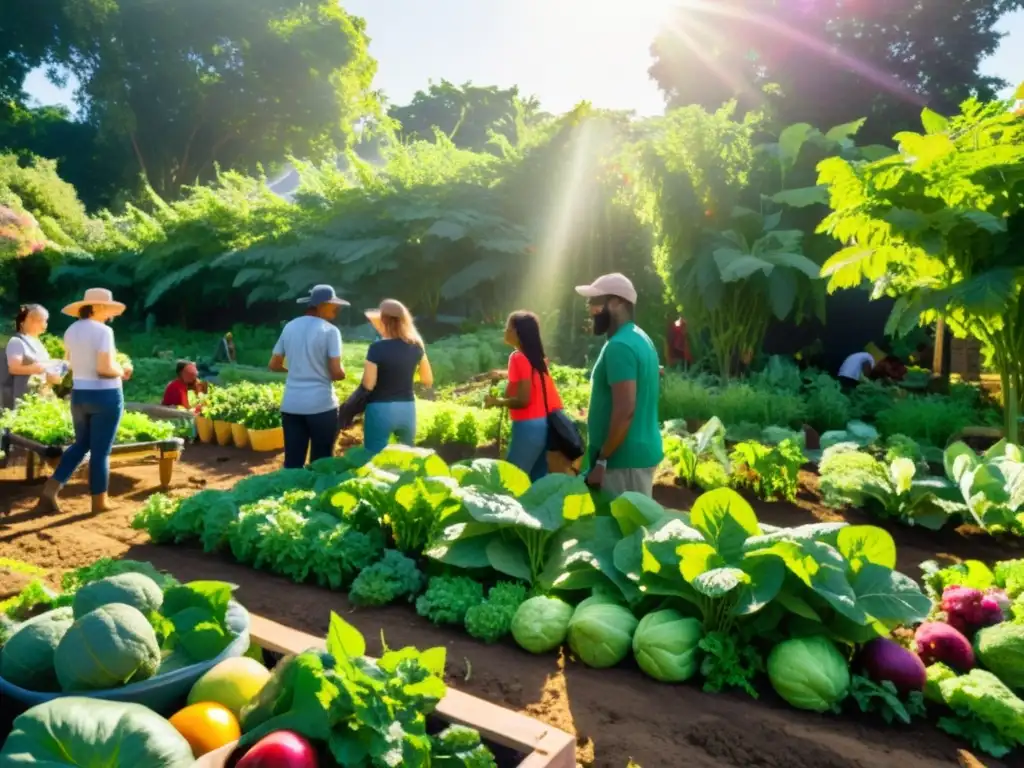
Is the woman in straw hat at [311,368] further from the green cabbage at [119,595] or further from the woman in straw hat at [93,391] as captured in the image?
the green cabbage at [119,595]

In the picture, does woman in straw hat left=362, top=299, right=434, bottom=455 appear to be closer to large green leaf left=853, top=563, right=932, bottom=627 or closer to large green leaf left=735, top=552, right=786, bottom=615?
large green leaf left=735, top=552, right=786, bottom=615

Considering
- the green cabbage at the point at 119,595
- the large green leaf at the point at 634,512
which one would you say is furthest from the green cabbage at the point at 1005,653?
the green cabbage at the point at 119,595

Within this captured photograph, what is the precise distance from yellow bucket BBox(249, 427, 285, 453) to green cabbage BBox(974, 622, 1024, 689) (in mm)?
6810

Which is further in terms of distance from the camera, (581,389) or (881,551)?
(581,389)

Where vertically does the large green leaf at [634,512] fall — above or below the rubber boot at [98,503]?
above

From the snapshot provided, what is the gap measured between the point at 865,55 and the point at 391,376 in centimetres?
2074

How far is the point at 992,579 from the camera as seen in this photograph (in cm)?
368

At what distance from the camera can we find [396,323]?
5227 millimetres

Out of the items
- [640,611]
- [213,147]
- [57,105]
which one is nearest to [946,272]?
[640,611]

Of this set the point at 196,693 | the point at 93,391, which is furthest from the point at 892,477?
the point at 93,391

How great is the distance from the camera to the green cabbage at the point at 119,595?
1938 mm

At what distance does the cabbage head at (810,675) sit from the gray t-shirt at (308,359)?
366cm

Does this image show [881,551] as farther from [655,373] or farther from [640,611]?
[655,373]

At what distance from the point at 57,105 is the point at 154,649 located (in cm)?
4354
